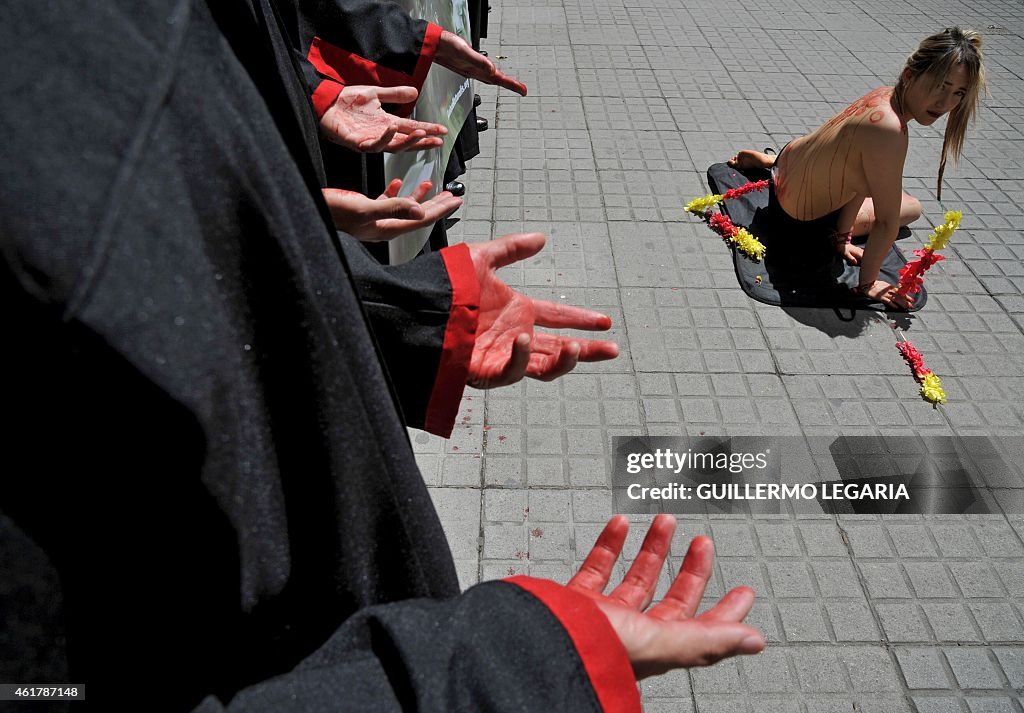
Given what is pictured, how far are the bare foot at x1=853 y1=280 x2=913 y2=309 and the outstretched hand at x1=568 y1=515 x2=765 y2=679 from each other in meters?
3.20

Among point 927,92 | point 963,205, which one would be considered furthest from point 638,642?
point 963,205

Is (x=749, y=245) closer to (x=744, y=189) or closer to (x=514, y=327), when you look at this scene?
(x=744, y=189)

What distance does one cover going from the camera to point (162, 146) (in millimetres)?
536

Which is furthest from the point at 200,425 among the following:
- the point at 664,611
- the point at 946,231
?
the point at 946,231

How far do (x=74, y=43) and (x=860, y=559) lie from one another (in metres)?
2.92

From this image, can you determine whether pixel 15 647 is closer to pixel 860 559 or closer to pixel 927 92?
pixel 860 559

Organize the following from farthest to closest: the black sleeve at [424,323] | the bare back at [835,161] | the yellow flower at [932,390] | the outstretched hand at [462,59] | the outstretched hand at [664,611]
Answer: the bare back at [835,161] < the yellow flower at [932,390] < the outstretched hand at [462,59] < the black sleeve at [424,323] < the outstretched hand at [664,611]

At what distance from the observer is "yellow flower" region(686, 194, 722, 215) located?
4535 millimetres

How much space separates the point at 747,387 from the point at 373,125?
2207 millimetres

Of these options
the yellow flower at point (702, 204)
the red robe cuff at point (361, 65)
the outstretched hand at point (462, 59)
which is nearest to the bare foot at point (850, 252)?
the yellow flower at point (702, 204)

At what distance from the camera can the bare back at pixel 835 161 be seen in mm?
3535

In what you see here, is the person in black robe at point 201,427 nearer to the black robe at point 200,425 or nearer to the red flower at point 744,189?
the black robe at point 200,425

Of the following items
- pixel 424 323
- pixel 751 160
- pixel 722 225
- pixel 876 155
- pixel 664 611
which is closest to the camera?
pixel 664 611

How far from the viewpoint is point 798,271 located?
4.07 metres
